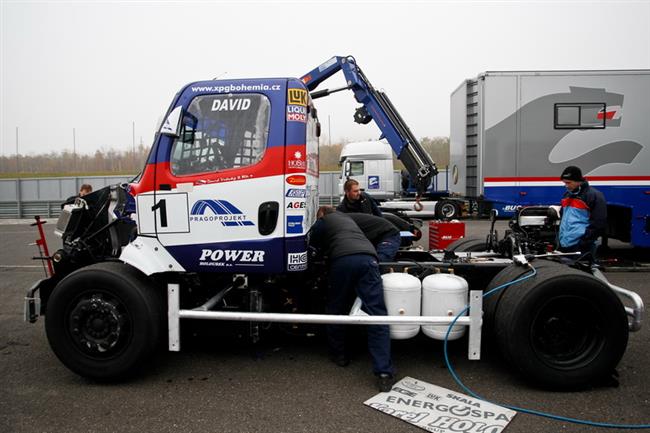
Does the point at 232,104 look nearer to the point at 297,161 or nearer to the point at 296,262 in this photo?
the point at 297,161

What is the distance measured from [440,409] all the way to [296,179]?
85.5 inches

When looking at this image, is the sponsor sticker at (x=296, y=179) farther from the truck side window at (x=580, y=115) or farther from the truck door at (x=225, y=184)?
the truck side window at (x=580, y=115)

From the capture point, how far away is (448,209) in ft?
59.2

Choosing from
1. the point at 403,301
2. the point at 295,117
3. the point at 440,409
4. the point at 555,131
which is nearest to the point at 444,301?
the point at 403,301

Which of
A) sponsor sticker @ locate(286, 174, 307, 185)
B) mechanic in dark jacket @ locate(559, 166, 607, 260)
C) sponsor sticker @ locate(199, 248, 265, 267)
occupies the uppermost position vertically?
sponsor sticker @ locate(286, 174, 307, 185)

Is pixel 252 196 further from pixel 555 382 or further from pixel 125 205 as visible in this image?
pixel 555 382

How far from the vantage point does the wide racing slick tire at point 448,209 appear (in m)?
17.8

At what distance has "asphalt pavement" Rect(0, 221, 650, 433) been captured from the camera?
3598 mm

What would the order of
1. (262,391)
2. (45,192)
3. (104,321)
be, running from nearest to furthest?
1. (262,391)
2. (104,321)
3. (45,192)

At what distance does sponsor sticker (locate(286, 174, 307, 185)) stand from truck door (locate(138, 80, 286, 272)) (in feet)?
0.24

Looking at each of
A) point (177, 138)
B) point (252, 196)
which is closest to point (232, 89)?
point (177, 138)

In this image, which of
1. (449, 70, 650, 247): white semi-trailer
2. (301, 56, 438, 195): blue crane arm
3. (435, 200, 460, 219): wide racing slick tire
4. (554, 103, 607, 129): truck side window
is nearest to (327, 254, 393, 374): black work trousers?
(301, 56, 438, 195): blue crane arm

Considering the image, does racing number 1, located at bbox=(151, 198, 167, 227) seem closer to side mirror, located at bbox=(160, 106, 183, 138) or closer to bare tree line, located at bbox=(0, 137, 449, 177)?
side mirror, located at bbox=(160, 106, 183, 138)

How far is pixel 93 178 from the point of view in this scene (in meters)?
27.4
